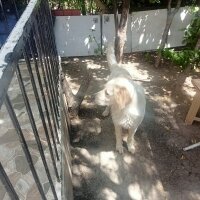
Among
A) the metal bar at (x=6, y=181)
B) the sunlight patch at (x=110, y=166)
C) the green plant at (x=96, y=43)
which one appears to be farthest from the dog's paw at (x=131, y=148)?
the green plant at (x=96, y=43)

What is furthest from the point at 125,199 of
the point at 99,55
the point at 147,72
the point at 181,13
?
the point at 181,13

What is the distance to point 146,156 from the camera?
4.26 meters

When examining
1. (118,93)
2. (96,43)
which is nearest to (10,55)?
(118,93)

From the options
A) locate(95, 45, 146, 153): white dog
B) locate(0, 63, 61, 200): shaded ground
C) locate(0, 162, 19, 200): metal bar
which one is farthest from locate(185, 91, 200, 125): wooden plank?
locate(0, 162, 19, 200): metal bar

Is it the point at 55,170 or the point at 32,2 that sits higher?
the point at 32,2

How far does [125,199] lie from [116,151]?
92cm

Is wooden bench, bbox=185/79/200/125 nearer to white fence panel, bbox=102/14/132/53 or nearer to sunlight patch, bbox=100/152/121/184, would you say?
sunlight patch, bbox=100/152/121/184

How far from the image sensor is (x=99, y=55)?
7840 millimetres

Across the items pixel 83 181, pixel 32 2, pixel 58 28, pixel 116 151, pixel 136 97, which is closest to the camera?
pixel 32 2

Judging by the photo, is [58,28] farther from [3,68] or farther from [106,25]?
[3,68]

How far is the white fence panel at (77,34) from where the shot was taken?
7.29m

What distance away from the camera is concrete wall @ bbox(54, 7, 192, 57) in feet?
24.1

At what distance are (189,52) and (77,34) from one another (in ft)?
10.5

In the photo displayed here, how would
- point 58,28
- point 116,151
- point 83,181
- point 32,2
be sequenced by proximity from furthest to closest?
1. point 58,28
2. point 116,151
3. point 83,181
4. point 32,2
